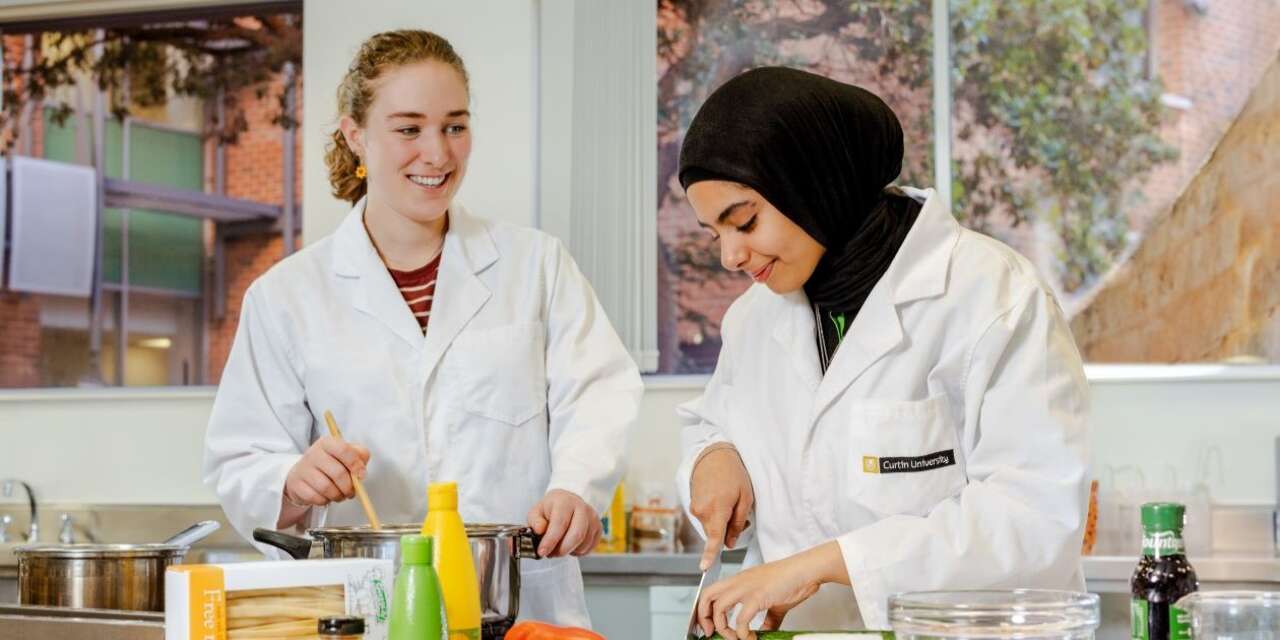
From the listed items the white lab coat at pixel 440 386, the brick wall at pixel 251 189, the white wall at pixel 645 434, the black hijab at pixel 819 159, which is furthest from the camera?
the brick wall at pixel 251 189

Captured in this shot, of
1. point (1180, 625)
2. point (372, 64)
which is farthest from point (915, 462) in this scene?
point (372, 64)

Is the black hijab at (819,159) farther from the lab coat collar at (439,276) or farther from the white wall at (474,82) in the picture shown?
the white wall at (474,82)

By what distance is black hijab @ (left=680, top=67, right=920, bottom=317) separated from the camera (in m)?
1.58

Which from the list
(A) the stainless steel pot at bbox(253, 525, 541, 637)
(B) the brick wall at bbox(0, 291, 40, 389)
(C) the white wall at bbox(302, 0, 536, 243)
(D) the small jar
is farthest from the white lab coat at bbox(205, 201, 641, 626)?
(B) the brick wall at bbox(0, 291, 40, 389)

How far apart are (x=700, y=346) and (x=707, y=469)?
1.98 metres

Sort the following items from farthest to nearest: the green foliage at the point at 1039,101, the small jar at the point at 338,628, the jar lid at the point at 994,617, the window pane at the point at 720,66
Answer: the window pane at the point at 720,66 < the green foliage at the point at 1039,101 < the small jar at the point at 338,628 < the jar lid at the point at 994,617

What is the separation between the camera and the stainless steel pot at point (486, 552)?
144cm

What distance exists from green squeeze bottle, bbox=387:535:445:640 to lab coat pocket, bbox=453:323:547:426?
3.07ft

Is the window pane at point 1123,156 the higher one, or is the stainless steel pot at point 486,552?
the window pane at point 1123,156

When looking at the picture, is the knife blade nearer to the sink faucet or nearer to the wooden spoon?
the wooden spoon

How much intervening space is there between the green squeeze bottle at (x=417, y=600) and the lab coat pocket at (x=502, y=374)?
0.94 m

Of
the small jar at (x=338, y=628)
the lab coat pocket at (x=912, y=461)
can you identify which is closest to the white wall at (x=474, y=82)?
the lab coat pocket at (x=912, y=461)

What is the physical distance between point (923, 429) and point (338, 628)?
2.36 feet

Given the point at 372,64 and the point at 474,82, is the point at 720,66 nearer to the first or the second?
the point at 474,82
